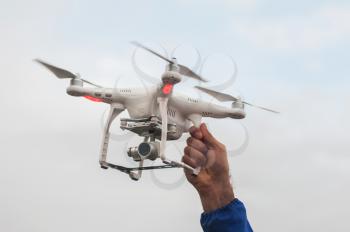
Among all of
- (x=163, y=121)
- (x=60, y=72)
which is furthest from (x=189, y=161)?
(x=60, y=72)

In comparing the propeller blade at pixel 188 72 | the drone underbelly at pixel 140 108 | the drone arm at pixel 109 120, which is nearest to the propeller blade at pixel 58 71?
the drone arm at pixel 109 120

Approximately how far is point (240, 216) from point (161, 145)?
763cm

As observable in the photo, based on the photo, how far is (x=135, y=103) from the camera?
66.2 ft

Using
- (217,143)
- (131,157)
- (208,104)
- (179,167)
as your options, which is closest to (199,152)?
(217,143)

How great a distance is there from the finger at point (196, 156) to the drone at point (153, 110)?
3832 millimetres

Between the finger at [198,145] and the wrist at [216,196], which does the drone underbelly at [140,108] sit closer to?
the finger at [198,145]

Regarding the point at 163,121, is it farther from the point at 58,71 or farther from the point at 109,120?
the point at 58,71

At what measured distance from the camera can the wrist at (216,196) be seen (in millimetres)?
12094

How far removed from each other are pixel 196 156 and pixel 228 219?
9.36 feet

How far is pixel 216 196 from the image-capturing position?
40.1 ft

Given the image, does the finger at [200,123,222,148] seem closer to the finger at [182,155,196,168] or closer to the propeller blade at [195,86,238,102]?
the finger at [182,155,196,168]

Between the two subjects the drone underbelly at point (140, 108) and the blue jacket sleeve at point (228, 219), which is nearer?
the blue jacket sleeve at point (228, 219)

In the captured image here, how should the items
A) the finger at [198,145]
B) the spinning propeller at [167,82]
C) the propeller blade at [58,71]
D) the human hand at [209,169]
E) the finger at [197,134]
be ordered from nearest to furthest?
the human hand at [209,169] → the finger at [198,145] → the finger at [197,134] → the spinning propeller at [167,82] → the propeller blade at [58,71]

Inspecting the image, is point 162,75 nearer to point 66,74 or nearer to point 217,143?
point 66,74
